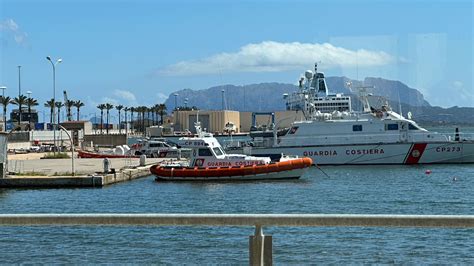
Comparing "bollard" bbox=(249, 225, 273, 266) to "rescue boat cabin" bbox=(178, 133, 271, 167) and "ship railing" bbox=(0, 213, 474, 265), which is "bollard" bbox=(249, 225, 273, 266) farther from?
"rescue boat cabin" bbox=(178, 133, 271, 167)

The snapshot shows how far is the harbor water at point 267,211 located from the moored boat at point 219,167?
1.01 meters

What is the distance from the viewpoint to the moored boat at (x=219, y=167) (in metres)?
41.6

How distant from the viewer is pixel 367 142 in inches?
2206

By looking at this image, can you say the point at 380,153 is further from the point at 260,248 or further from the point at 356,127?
the point at 260,248

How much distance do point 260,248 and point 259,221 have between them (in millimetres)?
228

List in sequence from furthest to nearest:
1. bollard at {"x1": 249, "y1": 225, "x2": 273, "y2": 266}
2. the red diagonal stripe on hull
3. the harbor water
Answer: the red diagonal stripe on hull, the harbor water, bollard at {"x1": 249, "y1": 225, "x2": 273, "y2": 266}

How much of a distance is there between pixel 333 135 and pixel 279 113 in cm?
9051

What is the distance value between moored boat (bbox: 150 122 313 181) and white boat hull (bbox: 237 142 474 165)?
1275cm

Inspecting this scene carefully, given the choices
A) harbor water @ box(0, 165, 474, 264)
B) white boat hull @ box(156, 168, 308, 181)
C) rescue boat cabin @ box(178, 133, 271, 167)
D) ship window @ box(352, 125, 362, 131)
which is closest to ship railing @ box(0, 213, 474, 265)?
harbor water @ box(0, 165, 474, 264)

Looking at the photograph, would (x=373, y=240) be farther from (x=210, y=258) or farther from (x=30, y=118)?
(x=30, y=118)

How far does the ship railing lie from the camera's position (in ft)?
17.0

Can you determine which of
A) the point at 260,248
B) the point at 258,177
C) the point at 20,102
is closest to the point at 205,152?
the point at 258,177

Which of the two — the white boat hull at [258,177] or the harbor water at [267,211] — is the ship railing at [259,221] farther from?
the white boat hull at [258,177]

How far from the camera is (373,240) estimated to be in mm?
7812
